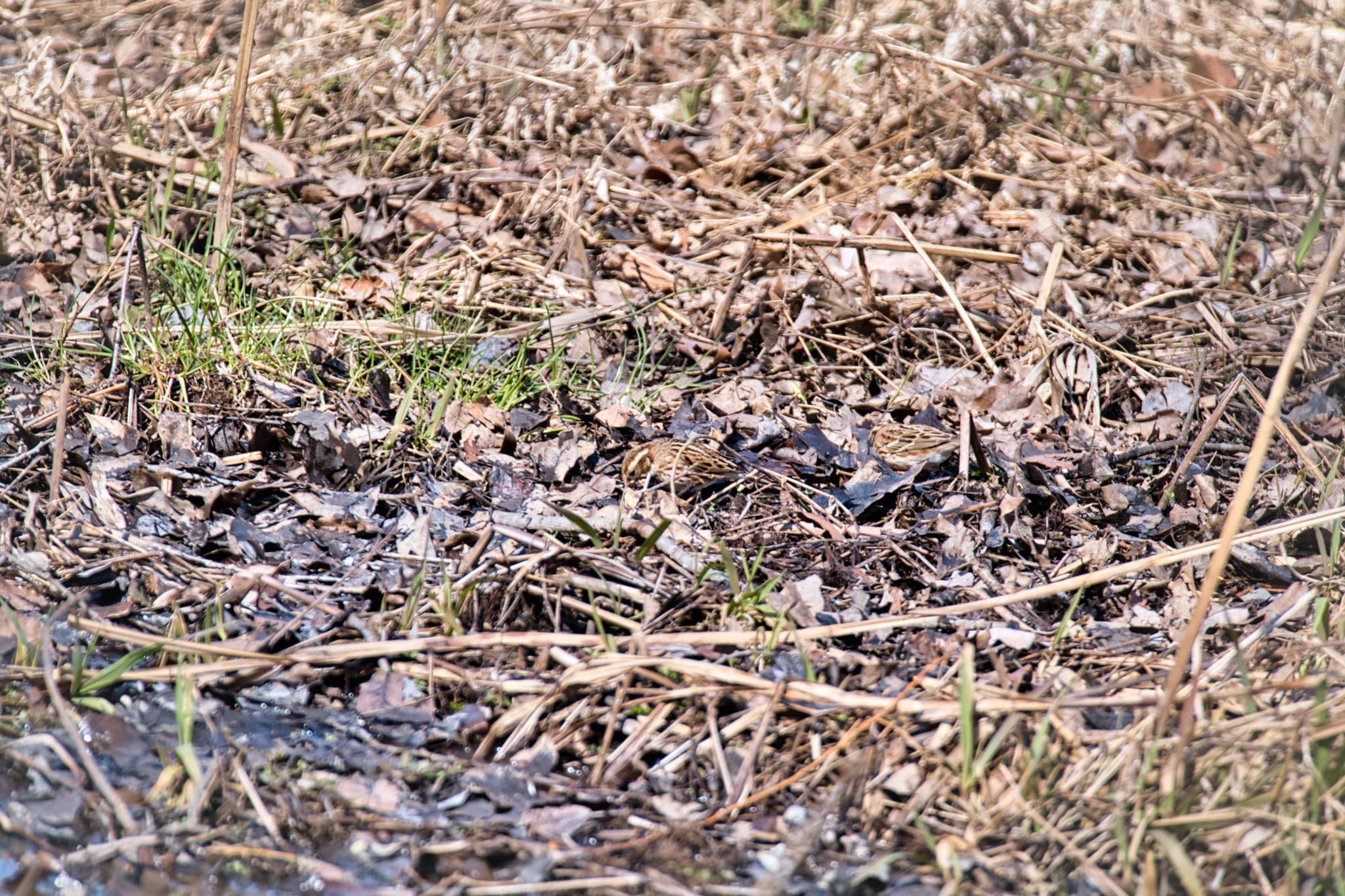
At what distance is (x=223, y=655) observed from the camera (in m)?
2.17

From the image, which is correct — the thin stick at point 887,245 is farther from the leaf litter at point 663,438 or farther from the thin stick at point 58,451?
the thin stick at point 58,451

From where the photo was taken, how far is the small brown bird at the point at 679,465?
294 cm

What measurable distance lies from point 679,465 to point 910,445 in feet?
2.18

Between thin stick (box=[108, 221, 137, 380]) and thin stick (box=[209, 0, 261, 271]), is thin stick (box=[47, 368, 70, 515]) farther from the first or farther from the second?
thin stick (box=[209, 0, 261, 271])

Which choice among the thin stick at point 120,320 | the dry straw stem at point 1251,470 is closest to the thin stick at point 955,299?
the dry straw stem at point 1251,470

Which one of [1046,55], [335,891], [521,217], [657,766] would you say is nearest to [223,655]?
[335,891]

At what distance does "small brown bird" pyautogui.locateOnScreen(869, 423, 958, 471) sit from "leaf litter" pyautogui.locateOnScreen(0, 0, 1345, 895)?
55 mm

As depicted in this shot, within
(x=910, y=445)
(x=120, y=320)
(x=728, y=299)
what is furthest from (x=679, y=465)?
(x=120, y=320)

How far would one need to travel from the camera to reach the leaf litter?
6.38ft

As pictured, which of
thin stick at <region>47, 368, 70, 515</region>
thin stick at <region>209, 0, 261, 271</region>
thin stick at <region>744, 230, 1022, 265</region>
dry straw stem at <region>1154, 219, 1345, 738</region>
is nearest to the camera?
dry straw stem at <region>1154, 219, 1345, 738</region>

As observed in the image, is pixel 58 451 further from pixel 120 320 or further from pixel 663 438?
pixel 663 438

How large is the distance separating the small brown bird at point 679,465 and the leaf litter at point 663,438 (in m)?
0.04

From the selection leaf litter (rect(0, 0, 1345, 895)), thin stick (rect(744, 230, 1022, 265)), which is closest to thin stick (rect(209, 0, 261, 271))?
leaf litter (rect(0, 0, 1345, 895))

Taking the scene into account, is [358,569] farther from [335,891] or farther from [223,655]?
[335,891]
